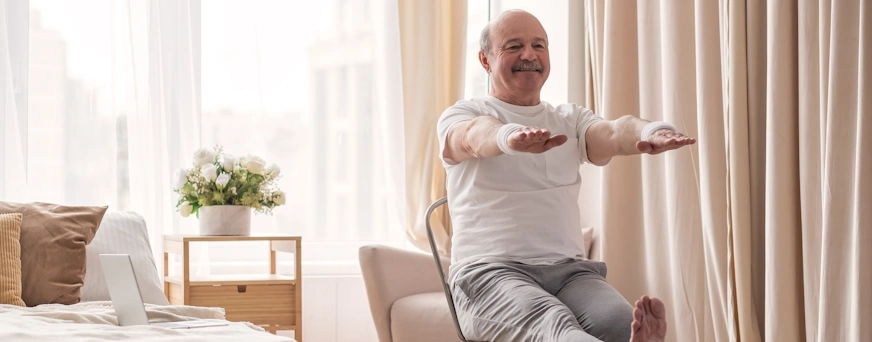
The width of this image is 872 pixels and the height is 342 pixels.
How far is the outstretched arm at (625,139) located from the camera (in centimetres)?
174

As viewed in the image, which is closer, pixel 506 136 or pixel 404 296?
pixel 506 136

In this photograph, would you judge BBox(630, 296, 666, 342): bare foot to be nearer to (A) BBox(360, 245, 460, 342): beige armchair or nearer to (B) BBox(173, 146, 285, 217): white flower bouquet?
(A) BBox(360, 245, 460, 342): beige armchair

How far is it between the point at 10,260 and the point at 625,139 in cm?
183

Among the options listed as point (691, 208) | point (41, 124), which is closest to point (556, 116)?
point (691, 208)

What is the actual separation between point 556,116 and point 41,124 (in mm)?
2564

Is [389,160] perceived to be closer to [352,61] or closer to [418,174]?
[418,174]

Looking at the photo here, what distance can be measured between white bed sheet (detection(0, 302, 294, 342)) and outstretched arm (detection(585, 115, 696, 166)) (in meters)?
0.82

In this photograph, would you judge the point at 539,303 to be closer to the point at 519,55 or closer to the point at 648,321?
the point at 648,321

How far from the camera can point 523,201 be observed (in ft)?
6.69

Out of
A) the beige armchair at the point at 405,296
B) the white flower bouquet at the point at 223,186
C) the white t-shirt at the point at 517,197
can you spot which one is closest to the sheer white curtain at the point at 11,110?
the white flower bouquet at the point at 223,186

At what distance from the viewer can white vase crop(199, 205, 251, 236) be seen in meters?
3.44

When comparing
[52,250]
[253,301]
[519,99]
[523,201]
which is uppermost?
[519,99]

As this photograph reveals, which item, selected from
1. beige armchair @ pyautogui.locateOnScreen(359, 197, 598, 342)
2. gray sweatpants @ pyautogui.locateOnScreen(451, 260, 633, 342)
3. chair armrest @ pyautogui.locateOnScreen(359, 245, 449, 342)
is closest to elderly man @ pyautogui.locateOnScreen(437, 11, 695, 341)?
gray sweatpants @ pyautogui.locateOnScreen(451, 260, 633, 342)

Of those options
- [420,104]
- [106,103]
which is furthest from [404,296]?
[106,103]
